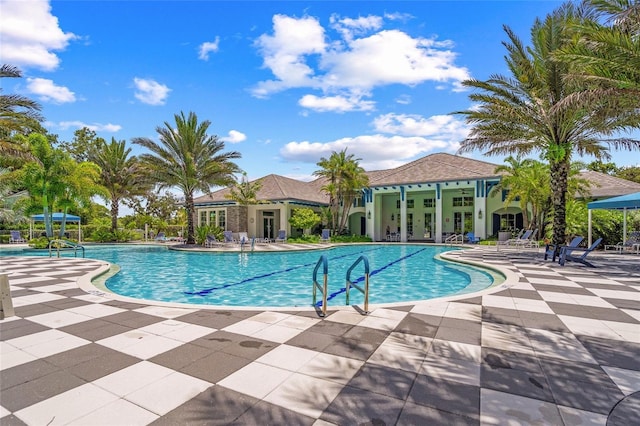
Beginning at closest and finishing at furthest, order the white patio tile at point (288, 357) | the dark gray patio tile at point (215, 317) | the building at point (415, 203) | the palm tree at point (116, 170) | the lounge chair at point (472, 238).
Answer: the white patio tile at point (288, 357) < the dark gray patio tile at point (215, 317) < the lounge chair at point (472, 238) < the building at point (415, 203) < the palm tree at point (116, 170)

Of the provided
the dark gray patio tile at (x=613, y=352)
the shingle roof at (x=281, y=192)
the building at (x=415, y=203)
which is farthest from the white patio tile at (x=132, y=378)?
the shingle roof at (x=281, y=192)

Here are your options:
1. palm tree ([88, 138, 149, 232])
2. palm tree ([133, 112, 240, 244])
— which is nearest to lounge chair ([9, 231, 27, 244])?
palm tree ([88, 138, 149, 232])

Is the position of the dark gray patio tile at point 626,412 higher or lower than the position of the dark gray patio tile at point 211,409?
lower

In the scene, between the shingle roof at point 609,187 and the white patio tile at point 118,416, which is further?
the shingle roof at point 609,187

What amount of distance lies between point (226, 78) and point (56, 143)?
106 feet

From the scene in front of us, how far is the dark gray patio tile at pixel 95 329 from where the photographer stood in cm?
454

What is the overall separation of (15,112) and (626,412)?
72.4 ft

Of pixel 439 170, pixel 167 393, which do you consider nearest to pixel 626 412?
pixel 167 393

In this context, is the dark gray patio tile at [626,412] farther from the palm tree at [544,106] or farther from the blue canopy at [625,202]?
the blue canopy at [625,202]

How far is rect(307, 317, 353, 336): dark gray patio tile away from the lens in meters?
4.66

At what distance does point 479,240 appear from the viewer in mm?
24469

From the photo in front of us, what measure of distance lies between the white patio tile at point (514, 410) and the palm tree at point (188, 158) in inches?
900

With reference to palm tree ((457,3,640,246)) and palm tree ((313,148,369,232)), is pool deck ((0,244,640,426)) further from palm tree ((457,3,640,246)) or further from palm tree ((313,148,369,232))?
palm tree ((313,148,369,232))

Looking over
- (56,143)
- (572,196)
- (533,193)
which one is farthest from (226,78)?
A: (56,143)
